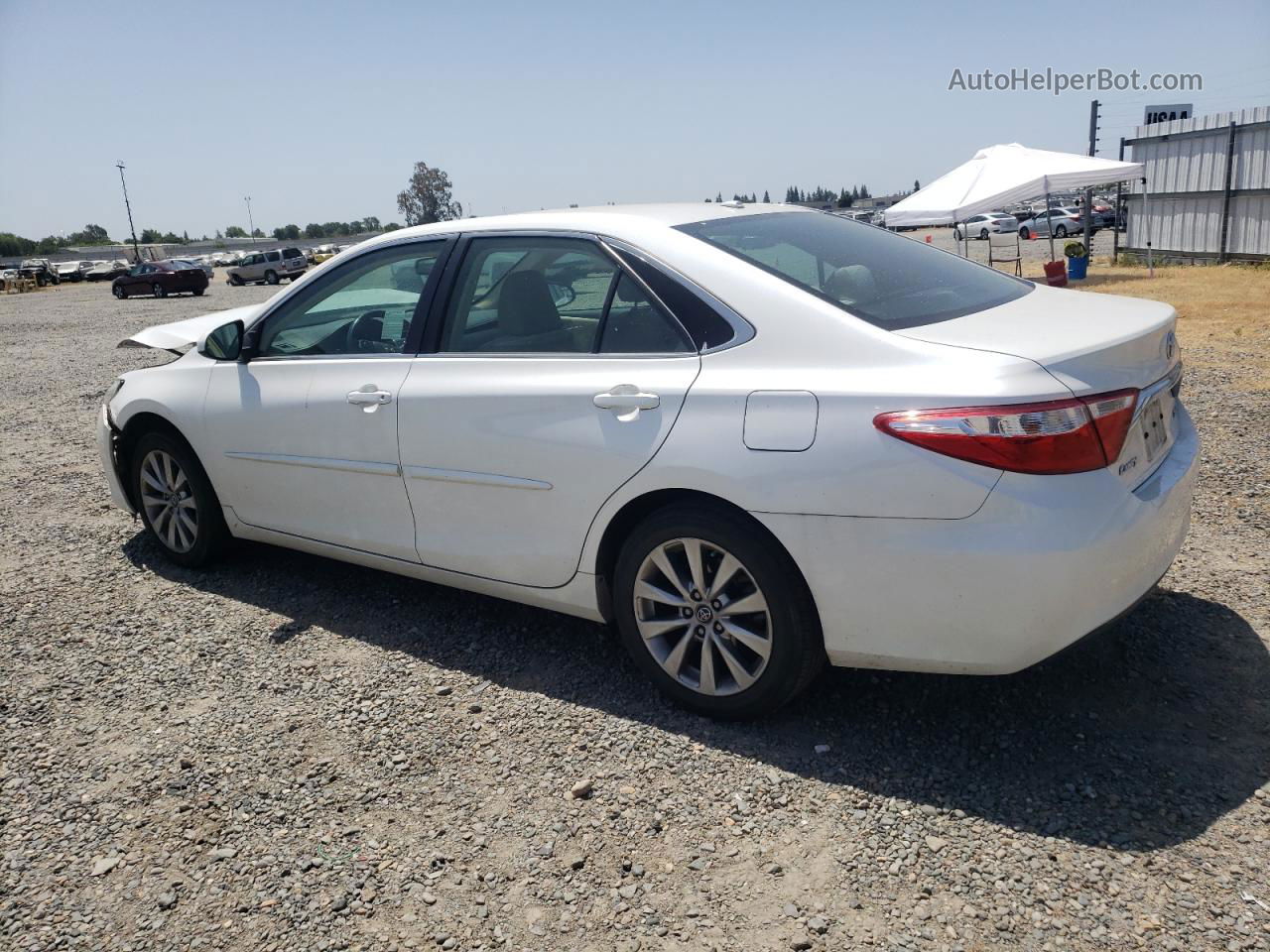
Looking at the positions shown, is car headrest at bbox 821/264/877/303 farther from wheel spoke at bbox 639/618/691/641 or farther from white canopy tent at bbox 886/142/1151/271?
white canopy tent at bbox 886/142/1151/271

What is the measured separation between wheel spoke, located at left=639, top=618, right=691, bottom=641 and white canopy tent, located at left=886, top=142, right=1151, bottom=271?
66.2ft

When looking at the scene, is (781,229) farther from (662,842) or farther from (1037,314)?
(662,842)

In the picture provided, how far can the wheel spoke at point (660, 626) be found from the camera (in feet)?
10.5

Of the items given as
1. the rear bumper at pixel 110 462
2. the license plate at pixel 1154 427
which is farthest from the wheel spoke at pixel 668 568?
the rear bumper at pixel 110 462

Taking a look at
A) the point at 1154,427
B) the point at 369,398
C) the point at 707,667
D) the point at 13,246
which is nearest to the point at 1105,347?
the point at 1154,427

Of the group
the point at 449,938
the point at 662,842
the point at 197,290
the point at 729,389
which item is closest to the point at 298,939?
the point at 449,938

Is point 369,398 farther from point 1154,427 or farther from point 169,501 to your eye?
point 1154,427

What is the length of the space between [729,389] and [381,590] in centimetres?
235

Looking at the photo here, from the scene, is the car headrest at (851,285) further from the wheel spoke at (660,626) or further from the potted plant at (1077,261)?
the potted plant at (1077,261)

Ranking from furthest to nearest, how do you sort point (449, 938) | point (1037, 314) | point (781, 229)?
1. point (781, 229)
2. point (1037, 314)
3. point (449, 938)

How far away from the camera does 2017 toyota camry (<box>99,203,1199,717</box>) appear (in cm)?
261

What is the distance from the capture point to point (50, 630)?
4363 mm

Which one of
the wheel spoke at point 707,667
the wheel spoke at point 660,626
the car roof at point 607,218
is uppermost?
the car roof at point 607,218

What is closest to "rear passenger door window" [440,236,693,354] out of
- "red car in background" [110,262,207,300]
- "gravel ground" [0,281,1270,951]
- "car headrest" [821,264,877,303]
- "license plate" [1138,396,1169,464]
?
"car headrest" [821,264,877,303]
